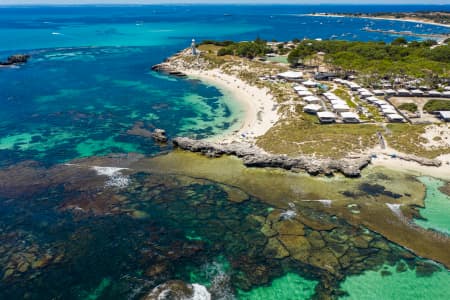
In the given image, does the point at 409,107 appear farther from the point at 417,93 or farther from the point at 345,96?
the point at 345,96

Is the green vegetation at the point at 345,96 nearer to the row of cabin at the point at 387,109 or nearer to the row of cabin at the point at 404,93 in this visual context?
the row of cabin at the point at 404,93

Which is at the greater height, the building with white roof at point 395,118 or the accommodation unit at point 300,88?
the accommodation unit at point 300,88

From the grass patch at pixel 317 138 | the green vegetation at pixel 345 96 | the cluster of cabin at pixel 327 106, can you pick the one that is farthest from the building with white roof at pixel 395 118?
the green vegetation at pixel 345 96

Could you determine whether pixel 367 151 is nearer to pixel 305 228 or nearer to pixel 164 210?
pixel 305 228

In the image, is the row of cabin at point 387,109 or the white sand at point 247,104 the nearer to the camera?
the white sand at point 247,104

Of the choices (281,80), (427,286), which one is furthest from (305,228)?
(281,80)

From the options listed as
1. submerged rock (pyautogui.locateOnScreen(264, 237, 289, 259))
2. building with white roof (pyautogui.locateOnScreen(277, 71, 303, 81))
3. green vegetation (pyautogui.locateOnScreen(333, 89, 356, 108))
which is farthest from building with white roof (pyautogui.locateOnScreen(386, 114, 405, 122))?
submerged rock (pyautogui.locateOnScreen(264, 237, 289, 259))
